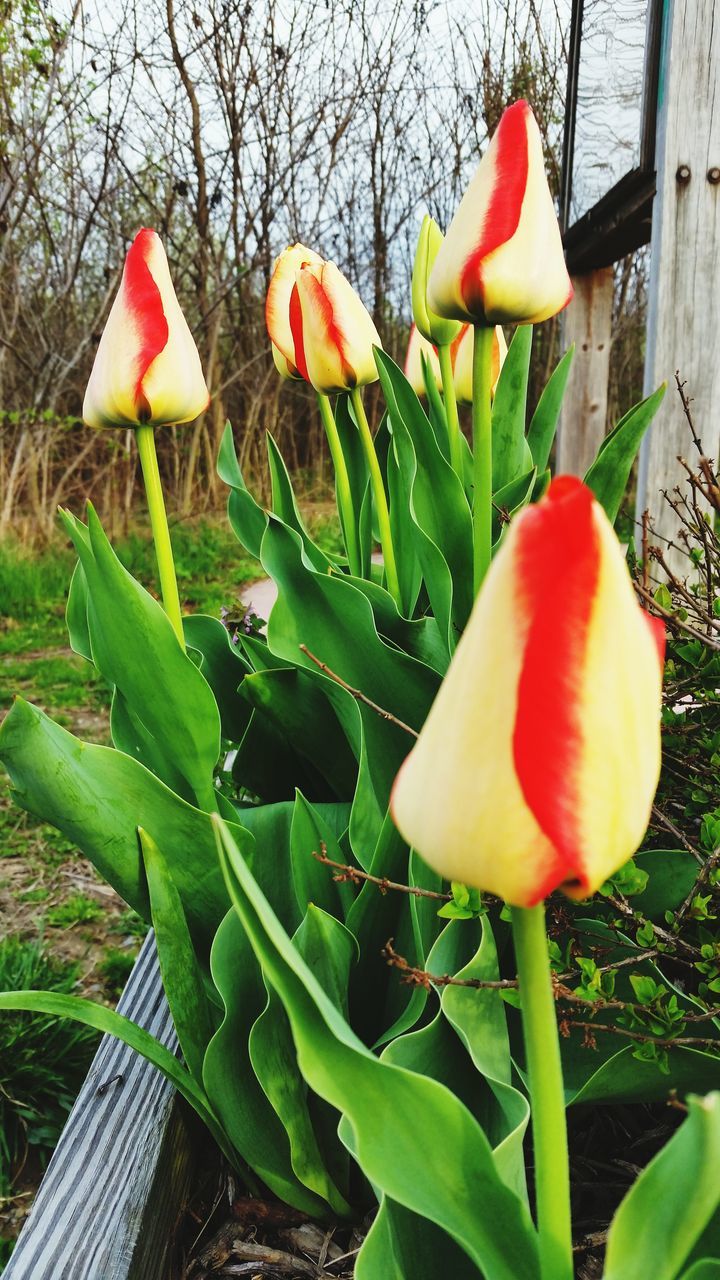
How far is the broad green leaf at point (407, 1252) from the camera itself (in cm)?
51

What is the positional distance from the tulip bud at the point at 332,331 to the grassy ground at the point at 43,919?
2.31 ft

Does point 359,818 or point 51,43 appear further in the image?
point 51,43

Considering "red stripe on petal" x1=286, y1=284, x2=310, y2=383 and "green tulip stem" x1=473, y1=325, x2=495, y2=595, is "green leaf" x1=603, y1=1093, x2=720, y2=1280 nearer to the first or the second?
"green tulip stem" x1=473, y1=325, x2=495, y2=595

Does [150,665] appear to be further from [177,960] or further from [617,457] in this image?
[617,457]

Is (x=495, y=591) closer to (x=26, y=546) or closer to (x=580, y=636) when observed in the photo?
(x=580, y=636)

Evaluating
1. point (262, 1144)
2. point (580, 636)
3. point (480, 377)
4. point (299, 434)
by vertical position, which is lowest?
point (262, 1144)

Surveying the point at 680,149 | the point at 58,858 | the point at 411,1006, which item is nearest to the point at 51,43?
the point at 680,149

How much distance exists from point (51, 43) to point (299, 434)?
289cm

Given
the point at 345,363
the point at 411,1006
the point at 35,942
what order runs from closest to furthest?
the point at 411,1006
the point at 345,363
the point at 35,942

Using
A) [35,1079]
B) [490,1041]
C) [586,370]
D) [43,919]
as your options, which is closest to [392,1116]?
[490,1041]

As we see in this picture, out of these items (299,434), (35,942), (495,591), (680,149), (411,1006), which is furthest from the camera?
(299,434)

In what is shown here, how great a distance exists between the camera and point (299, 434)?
6.93 metres

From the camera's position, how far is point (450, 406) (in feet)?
3.69

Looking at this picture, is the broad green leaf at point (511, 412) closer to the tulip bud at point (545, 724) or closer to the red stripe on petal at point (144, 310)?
the red stripe on petal at point (144, 310)
